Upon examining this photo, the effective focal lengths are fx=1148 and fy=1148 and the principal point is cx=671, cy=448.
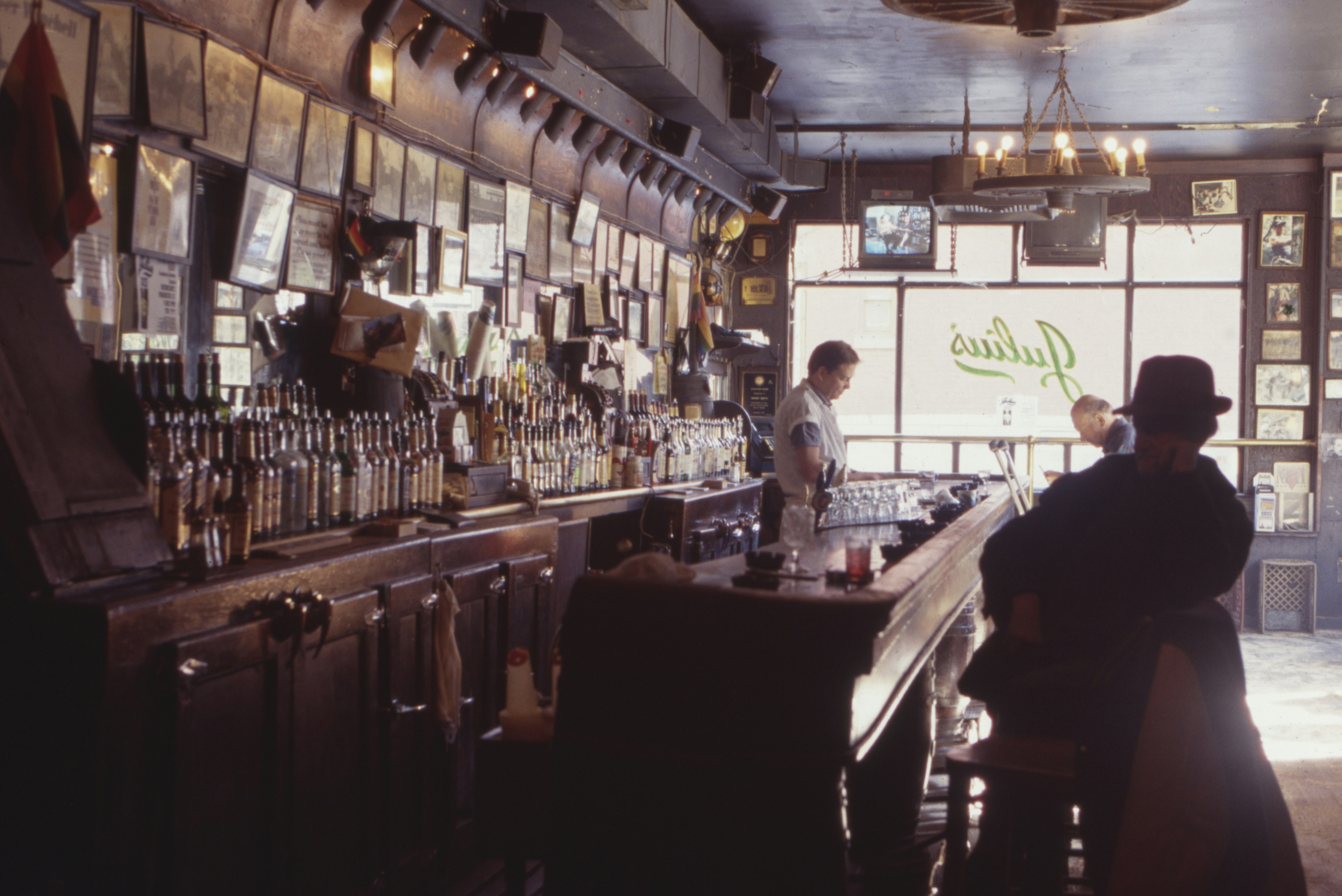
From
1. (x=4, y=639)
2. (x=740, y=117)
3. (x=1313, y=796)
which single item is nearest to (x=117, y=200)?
(x=4, y=639)

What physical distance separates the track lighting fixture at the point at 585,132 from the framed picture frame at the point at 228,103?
2407 millimetres

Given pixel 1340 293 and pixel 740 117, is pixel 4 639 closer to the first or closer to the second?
pixel 740 117

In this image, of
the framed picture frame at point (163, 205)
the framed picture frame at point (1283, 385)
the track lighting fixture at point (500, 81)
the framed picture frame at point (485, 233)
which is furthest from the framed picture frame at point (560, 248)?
the framed picture frame at point (1283, 385)

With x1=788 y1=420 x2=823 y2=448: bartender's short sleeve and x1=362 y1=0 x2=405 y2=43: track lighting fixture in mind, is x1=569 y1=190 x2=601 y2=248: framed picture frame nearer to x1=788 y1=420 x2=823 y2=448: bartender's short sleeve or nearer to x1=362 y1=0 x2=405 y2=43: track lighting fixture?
x1=788 y1=420 x2=823 y2=448: bartender's short sleeve

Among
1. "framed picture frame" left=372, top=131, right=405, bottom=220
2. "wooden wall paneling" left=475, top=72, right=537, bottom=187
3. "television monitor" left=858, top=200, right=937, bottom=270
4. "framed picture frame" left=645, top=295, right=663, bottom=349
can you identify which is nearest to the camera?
"framed picture frame" left=372, top=131, right=405, bottom=220

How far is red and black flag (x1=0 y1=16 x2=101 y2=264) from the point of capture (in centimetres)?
246

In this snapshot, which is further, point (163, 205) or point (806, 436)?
point (806, 436)

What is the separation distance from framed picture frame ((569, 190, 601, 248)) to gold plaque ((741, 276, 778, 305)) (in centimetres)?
352

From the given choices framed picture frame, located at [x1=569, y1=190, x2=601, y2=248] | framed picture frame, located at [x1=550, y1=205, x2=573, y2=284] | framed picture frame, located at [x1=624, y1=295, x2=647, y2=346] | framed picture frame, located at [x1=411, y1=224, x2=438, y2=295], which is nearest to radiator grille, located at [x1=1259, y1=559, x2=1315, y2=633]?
framed picture frame, located at [x1=624, y1=295, x2=647, y2=346]

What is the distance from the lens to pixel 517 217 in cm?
521

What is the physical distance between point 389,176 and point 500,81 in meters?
0.88

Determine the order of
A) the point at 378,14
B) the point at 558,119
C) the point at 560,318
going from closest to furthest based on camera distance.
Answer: the point at 378,14 < the point at 558,119 < the point at 560,318

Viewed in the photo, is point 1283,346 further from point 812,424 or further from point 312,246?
point 312,246

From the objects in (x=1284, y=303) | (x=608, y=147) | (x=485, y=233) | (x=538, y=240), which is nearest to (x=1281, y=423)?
(x=1284, y=303)
